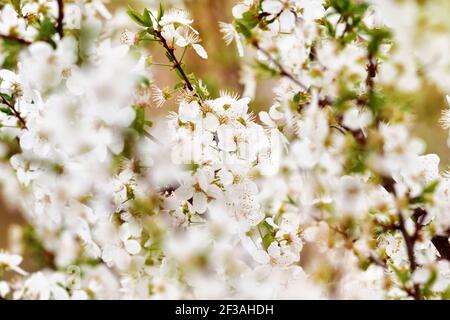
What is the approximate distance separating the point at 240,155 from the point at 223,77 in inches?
109

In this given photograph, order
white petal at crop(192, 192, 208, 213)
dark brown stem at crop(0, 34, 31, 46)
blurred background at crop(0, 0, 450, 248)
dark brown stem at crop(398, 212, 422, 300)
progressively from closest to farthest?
dark brown stem at crop(398, 212, 422, 300) < dark brown stem at crop(0, 34, 31, 46) < white petal at crop(192, 192, 208, 213) < blurred background at crop(0, 0, 450, 248)

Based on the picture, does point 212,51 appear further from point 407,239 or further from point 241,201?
point 407,239

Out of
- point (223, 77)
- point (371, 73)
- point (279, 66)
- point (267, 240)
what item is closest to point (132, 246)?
point (267, 240)

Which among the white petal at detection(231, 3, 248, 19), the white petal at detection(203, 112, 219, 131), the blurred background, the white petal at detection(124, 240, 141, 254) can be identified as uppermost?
the blurred background

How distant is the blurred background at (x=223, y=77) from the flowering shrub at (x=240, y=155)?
2.11m

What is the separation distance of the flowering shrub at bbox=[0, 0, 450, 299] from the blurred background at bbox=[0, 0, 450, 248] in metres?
2.11

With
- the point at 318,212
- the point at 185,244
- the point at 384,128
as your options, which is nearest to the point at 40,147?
the point at 185,244

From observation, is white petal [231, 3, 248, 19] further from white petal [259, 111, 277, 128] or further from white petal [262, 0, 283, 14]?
white petal [259, 111, 277, 128]

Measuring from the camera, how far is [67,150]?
1185 mm

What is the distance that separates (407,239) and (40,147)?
28.3 inches

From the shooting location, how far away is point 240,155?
4.15ft

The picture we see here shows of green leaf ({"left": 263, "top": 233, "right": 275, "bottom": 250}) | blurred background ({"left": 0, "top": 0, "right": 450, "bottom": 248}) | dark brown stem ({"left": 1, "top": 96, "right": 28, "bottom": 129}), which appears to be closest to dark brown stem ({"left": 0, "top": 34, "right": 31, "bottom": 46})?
dark brown stem ({"left": 1, "top": 96, "right": 28, "bottom": 129})

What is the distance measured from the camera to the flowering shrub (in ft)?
3.32

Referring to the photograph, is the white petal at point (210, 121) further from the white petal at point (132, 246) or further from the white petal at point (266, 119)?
the white petal at point (132, 246)
